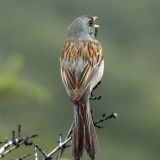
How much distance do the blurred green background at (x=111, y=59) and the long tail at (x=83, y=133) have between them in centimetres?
2464

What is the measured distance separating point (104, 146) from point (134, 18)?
26.2 meters

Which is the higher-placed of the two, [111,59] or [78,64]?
[111,59]

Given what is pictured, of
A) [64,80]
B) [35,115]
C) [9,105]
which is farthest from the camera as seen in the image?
[35,115]

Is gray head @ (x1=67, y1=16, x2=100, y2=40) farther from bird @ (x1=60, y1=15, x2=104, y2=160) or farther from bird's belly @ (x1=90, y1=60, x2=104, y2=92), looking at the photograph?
bird's belly @ (x1=90, y1=60, x2=104, y2=92)

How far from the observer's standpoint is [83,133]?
8945mm

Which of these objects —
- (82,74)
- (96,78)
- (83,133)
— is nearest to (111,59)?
(96,78)

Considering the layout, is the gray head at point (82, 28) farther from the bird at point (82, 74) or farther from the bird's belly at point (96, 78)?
the bird's belly at point (96, 78)

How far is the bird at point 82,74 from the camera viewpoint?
8.79 meters

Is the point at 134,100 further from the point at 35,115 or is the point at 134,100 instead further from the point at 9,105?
the point at 9,105

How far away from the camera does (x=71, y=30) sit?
10.2 m

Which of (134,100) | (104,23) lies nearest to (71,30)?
(134,100)

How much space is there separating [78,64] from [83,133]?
111cm

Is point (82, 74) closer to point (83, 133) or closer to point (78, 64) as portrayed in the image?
point (78, 64)

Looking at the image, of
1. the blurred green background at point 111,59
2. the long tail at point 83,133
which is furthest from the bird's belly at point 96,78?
the blurred green background at point 111,59
